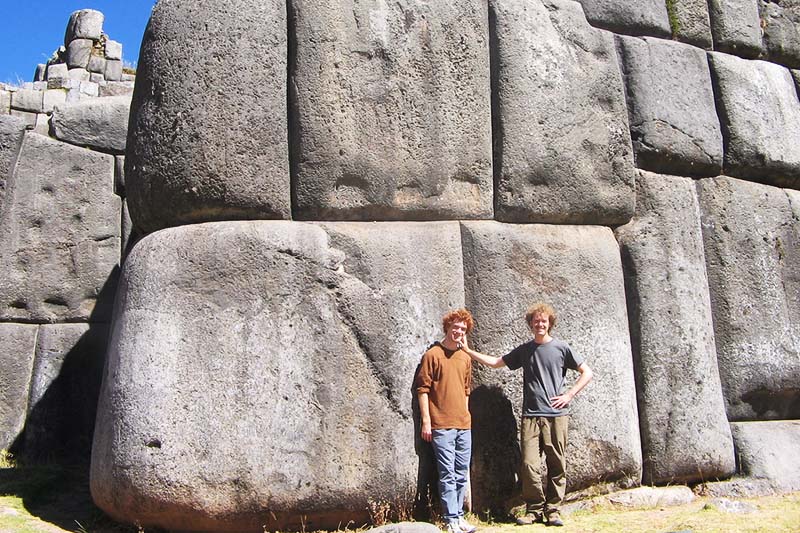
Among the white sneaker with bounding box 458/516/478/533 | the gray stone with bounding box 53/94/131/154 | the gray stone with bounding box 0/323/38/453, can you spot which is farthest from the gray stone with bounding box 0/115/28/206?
the white sneaker with bounding box 458/516/478/533

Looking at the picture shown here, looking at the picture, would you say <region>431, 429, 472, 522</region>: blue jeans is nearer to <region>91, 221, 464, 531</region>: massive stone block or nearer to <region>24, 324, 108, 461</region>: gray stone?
<region>91, 221, 464, 531</region>: massive stone block

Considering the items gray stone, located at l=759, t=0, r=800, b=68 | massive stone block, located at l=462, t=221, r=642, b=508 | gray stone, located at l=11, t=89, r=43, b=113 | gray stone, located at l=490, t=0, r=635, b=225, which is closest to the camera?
massive stone block, located at l=462, t=221, r=642, b=508

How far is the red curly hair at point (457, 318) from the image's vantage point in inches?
167

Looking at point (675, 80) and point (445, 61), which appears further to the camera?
point (675, 80)

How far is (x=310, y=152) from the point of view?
13.9ft

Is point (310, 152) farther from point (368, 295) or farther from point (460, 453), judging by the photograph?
point (460, 453)

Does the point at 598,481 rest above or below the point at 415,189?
below

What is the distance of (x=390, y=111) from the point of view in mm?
4426

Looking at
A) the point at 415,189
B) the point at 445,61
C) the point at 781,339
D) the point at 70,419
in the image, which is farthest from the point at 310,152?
the point at 781,339

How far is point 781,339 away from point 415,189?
2.82 metres

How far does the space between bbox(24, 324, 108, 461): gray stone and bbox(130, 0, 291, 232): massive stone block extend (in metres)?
1.97

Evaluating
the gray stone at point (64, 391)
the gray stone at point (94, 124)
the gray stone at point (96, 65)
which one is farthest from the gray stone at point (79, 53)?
the gray stone at point (64, 391)

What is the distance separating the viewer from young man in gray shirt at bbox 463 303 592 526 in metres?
4.21

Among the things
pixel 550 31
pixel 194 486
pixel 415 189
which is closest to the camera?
pixel 194 486
